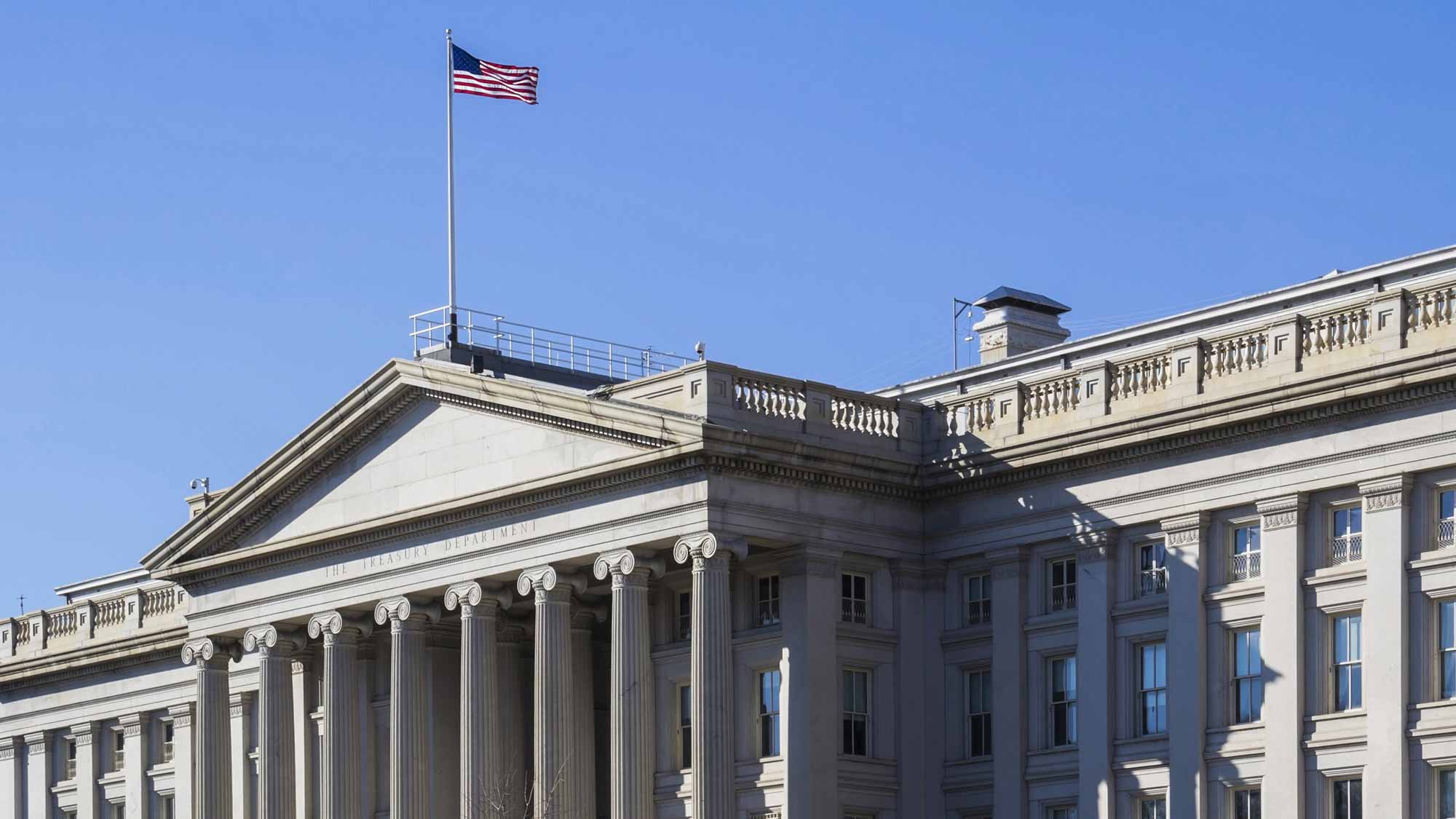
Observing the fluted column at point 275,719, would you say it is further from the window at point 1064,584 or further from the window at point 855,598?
the window at point 1064,584

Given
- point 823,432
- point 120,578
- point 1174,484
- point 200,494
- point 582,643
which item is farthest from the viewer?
point 120,578

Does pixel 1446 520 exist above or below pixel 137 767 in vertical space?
above

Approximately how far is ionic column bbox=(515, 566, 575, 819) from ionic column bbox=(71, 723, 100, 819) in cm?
2387

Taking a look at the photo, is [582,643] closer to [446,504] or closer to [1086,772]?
[446,504]

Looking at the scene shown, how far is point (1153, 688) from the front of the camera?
193 feet

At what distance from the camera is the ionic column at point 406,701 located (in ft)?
217

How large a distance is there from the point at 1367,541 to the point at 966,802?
37.1 ft

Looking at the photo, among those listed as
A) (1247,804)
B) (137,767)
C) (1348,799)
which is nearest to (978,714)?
(1247,804)

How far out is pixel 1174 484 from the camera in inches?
2299

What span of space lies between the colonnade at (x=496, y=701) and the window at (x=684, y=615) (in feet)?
2.40

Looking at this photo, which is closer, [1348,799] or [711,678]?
[1348,799]

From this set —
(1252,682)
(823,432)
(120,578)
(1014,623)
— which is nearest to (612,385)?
(823,432)

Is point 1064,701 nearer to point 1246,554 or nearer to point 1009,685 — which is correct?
point 1009,685

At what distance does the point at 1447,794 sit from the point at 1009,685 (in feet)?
34.1
